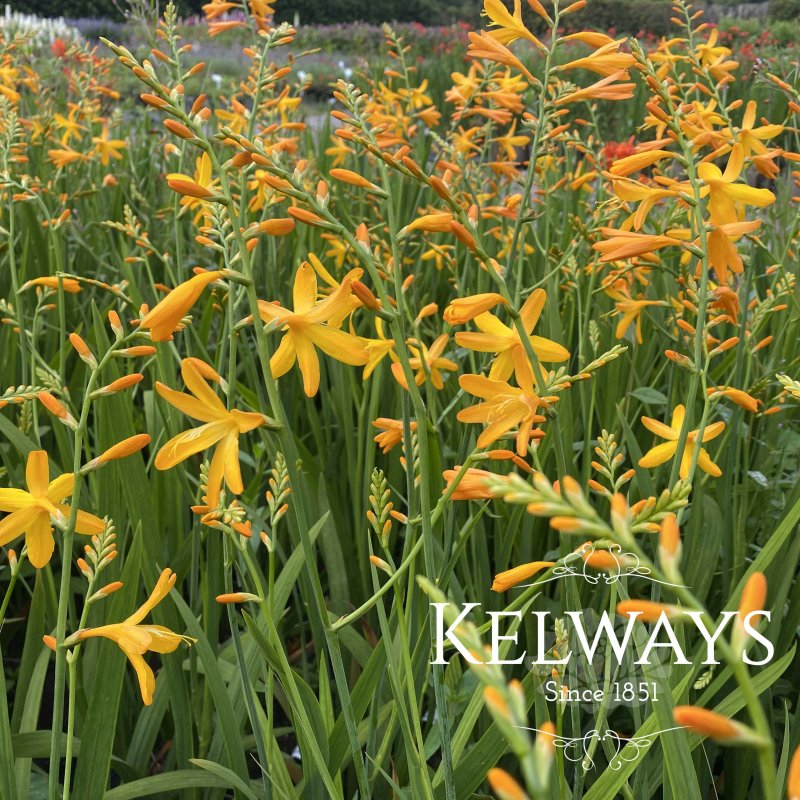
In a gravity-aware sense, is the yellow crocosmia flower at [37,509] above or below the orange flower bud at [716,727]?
below

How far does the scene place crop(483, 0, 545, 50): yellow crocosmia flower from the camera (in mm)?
1326

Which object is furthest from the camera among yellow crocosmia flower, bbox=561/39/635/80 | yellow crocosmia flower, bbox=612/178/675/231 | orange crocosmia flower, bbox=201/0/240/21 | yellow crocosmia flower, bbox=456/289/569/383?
orange crocosmia flower, bbox=201/0/240/21

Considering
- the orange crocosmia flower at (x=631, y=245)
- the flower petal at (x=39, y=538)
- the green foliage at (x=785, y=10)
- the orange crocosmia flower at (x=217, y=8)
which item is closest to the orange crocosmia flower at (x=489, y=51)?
the orange crocosmia flower at (x=631, y=245)

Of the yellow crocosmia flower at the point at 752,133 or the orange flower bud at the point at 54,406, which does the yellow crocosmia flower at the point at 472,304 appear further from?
the yellow crocosmia flower at the point at 752,133

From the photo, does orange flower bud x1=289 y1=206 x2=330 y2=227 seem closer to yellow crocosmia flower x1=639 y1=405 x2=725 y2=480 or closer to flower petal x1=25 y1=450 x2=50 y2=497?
flower petal x1=25 y1=450 x2=50 y2=497

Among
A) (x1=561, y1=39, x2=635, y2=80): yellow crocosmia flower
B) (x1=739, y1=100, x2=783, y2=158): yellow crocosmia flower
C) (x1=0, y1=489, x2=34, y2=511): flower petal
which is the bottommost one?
(x1=0, y1=489, x2=34, y2=511): flower petal

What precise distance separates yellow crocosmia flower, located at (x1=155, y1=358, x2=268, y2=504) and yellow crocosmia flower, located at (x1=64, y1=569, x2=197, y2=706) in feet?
0.42

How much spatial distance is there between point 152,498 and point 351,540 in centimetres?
46

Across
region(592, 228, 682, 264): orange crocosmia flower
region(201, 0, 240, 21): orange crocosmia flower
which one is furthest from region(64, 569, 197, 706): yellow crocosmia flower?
region(201, 0, 240, 21): orange crocosmia flower

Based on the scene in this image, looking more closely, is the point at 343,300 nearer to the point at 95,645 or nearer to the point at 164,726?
the point at 95,645

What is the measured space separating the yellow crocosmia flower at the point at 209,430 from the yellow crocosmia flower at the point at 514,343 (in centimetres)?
29

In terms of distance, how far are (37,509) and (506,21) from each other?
94cm

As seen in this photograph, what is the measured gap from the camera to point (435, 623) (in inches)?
43.7

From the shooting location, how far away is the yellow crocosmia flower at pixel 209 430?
880 millimetres
